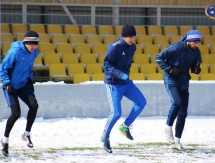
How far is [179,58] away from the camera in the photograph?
10344 mm

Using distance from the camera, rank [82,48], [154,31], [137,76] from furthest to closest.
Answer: [154,31], [82,48], [137,76]

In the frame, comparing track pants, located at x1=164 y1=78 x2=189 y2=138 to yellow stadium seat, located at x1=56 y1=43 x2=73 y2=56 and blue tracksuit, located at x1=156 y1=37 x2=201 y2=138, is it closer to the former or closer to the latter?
blue tracksuit, located at x1=156 y1=37 x2=201 y2=138

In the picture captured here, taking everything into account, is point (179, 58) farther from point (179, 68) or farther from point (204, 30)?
point (204, 30)

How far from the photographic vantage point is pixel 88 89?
580 inches

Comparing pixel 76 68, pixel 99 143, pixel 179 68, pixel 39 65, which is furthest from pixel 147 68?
pixel 179 68

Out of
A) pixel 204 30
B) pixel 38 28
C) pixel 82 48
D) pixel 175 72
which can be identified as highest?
pixel 175 72

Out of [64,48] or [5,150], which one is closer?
[5,150]

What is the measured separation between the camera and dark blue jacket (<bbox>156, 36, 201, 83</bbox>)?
10.3 meters

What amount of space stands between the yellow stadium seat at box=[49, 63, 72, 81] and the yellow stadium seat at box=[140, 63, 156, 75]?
214 cm

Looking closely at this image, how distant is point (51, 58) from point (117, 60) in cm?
942

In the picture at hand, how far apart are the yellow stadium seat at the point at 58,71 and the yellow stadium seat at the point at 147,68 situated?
2.14 m

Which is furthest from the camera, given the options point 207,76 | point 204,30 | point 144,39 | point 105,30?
point 204,30

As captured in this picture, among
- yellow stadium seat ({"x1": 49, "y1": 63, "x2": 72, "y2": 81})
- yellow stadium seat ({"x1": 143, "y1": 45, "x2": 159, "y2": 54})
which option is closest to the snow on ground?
yellow stadium seat ({"x1": 49, "y1": 63, "x2": 72, "y2": 81})

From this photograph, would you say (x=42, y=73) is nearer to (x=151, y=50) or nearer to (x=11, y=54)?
(x=151, y=50)
